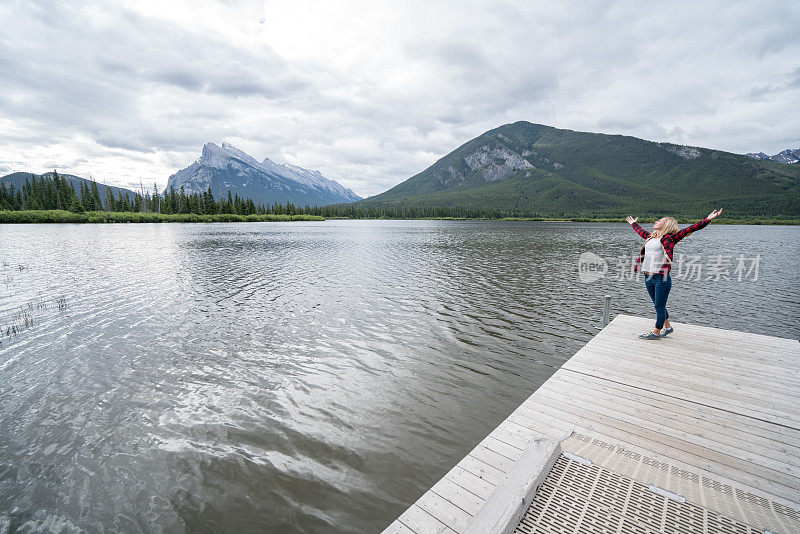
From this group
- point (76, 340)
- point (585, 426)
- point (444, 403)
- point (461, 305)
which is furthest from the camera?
point (461, 305)

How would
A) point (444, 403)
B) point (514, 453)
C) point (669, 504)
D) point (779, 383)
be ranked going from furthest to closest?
point (444, 403)
point (779, 383)
point (514, 453)
point (669, 504)

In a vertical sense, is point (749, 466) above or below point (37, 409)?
above

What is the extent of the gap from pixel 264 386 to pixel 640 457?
8.20m

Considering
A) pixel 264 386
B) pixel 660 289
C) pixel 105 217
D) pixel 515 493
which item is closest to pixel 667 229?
pixel 660 289

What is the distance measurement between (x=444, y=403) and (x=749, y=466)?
206 inches

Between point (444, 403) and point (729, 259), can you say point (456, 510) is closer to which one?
point (444, 403)

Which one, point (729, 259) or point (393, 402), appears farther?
point (729, 259)

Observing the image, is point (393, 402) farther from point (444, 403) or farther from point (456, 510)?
point (456, 510)

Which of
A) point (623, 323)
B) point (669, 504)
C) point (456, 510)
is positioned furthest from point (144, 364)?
point (623, 323)

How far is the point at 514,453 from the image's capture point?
17.0 ft

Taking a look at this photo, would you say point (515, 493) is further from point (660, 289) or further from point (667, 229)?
point (667, 229)

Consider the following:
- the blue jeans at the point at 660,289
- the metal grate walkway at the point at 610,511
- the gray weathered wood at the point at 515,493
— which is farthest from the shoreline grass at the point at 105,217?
the metal grate walkway at the point at 610,511

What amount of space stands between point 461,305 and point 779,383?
439 inches

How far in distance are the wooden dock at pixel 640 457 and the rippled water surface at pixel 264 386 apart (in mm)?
1477
